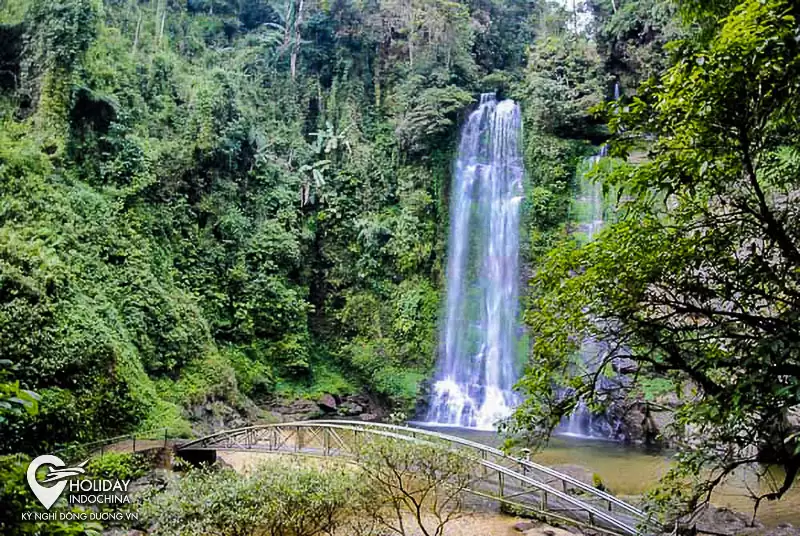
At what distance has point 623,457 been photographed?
43.8 ft

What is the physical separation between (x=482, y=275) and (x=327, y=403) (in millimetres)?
7301

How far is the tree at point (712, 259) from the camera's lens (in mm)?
2742

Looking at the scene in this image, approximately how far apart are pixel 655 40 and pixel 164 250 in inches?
696

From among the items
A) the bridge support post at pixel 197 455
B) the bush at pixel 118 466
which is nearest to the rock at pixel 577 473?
the bridge support post at pixel 197 455

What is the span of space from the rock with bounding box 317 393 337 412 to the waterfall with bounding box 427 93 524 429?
331cm

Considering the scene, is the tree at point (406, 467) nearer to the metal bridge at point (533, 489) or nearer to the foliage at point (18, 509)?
the metal bridge at point (533, 489)

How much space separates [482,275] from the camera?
2012 centimetres

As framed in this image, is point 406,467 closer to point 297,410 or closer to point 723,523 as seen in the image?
point 723,523

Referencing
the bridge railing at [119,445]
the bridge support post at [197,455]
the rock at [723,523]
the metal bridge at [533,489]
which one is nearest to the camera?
the rock at [723,523]

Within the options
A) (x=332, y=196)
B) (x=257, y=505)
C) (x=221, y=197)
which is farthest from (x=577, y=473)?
(x=221, y=197)

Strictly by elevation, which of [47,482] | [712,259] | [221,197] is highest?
[221,197]

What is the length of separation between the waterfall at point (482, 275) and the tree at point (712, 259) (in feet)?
47.9

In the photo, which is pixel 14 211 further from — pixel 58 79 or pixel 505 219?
pixel 505 219

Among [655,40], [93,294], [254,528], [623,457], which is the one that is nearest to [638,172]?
[254,528]
